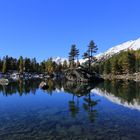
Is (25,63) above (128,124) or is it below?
above

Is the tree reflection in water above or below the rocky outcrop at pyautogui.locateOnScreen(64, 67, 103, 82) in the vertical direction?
below

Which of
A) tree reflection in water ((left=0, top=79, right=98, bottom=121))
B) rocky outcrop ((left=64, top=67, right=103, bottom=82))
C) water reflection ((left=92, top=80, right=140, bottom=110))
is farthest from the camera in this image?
rocky outcrop ((left=64, top=67, right=103, bottom=82))

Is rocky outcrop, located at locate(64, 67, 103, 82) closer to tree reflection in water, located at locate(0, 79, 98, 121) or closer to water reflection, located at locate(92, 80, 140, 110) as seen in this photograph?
tree reflection in water, located at locate(0, 79, 98, 121)

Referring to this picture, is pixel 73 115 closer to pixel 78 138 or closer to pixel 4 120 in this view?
pixel 4 120

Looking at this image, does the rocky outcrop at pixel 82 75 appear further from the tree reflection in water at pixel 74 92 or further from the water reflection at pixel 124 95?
the water reflection at pixel 124 95

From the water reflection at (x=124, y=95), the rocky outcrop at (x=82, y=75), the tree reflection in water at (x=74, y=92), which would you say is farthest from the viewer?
the rocky outcrop at (x=82, y=75)

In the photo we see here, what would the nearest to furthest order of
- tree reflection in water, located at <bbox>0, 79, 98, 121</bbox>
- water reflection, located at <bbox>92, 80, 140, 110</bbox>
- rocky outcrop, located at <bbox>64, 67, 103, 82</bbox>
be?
tree reflection in water, located at <bbox>0, 79, 98, 121</bbox>
water reflection, located at <bbox>92, 80, 140, 110</bbox>
rocky outcrop, located at <bbox>64, 67, 103, 82</bbox>

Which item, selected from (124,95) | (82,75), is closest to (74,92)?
(124,95)

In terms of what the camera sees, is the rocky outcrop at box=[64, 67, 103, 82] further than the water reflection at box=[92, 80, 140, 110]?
Yes

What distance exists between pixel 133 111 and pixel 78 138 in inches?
448

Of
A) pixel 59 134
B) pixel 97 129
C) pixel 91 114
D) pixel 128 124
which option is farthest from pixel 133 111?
pixel 59 134

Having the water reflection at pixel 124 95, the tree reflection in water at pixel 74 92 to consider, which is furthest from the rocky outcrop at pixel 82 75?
the water reflection at pixel 124 95

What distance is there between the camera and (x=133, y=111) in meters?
25.1

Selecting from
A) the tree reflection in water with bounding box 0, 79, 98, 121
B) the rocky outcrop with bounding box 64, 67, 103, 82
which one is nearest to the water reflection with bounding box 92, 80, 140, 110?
the tree reflection in water with bounding box 0, 79, 98, 121
